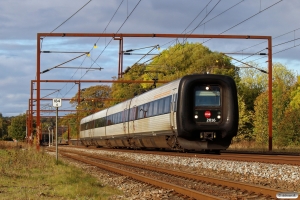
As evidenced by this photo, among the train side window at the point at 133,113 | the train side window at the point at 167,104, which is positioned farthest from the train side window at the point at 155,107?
the train side window at the point at 133,113

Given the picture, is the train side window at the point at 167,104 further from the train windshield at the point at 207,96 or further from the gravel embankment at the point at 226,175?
the gravel embankment at the point at 226,175

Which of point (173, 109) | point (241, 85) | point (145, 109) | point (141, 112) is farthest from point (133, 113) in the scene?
point (241, 85)

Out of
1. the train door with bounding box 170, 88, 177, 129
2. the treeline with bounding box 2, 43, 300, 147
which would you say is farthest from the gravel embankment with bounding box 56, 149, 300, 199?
the treeline with bounding box 2, 43, 300, 147

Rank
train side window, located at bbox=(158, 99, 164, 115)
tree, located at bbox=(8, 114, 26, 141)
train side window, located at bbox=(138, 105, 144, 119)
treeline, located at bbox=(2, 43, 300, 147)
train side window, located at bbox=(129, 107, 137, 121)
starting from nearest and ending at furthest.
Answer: train side window, located at bbox=(158, 99, 164, 115) → train side window, located at bbox=(138, 105, 144, 119) → train side window, located at bbox=(129, 107, 137, 121) → treeline, located at bbox=(2, 43, 300, 147) → tree, located at bbox=(8, 114, 26, 141)

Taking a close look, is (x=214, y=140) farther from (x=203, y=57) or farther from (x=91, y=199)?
Answer: (x=203, y=57)

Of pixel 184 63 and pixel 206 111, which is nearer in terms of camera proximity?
pixel 206 111

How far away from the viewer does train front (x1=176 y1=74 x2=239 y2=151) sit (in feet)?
82.1

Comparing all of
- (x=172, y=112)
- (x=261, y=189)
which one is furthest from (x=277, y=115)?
(x=261, y=189)

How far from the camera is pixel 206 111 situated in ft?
83.0

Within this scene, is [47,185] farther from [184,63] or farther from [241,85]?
[241,85]

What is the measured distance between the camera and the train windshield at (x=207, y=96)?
25.4m

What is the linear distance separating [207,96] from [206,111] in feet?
2.31

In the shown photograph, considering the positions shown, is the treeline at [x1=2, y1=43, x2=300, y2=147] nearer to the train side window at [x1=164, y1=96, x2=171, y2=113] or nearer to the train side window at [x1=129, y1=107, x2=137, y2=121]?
the train side window at [x1=129, y1=107, x2=137, y2=121]

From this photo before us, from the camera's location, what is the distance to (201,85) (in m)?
25.6
